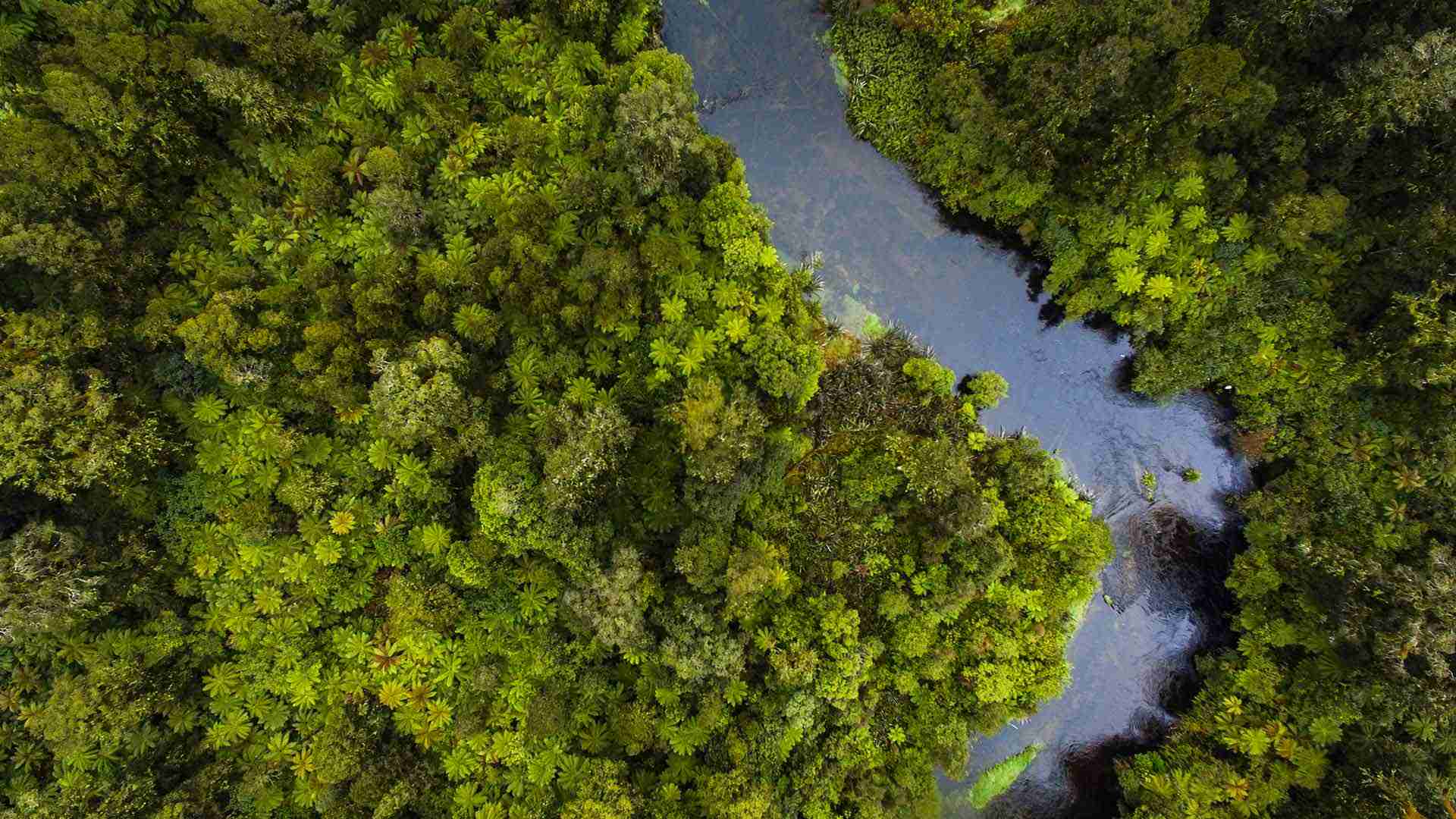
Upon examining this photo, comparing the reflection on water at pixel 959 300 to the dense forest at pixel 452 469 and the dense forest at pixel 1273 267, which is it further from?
the dense forest at pixel 452 469

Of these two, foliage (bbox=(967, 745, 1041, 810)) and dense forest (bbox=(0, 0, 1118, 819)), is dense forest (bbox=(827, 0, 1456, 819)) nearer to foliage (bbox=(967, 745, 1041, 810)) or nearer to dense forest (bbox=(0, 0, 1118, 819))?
dense forest (bbox=(0, 0, 1118, 819))

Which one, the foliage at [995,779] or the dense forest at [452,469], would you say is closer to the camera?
the dense forest at [452,469]

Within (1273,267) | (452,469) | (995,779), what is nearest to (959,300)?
(1273,267)

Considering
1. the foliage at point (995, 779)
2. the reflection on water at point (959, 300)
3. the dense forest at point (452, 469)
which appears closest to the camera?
the dense forest at point (452, 469)

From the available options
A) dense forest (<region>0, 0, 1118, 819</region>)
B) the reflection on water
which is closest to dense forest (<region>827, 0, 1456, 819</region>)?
the reflection on water

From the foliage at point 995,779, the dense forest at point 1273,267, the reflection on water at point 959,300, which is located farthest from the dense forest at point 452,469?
the reflection on water at point 959,300

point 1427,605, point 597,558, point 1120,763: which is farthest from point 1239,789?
point 597,558

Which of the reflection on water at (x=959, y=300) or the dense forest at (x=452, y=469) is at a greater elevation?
the reflection on water at (x=959, y=300)
